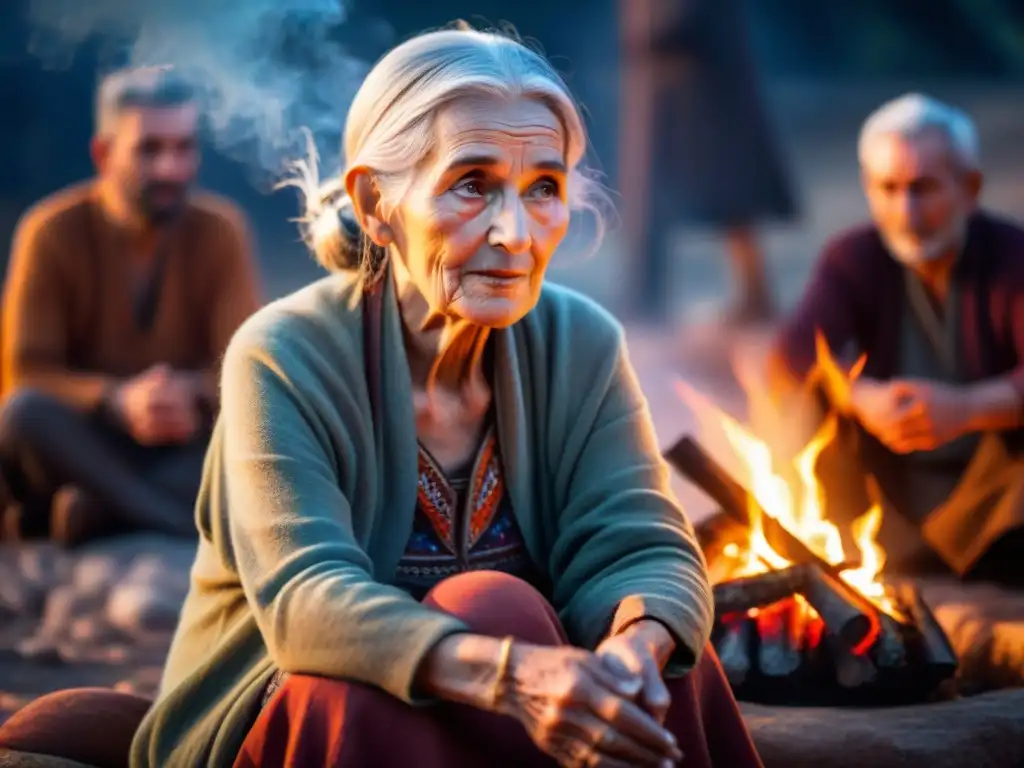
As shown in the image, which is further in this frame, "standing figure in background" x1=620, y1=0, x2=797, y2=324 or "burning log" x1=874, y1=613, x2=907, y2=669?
"standing figure in background" x1=620, y1=0, x2=797, y2=324

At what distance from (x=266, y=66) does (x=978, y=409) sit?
2.26m

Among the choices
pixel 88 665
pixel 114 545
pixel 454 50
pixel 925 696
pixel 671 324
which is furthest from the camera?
pixel 671 324

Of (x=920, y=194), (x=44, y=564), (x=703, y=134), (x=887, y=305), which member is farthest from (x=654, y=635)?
(x=703, y=134)

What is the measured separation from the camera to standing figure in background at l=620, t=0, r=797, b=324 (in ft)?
35.5

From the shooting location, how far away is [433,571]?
10.4 ft

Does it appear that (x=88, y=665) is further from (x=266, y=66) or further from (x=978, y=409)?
(x=978, y=409)

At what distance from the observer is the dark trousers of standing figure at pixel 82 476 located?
621 cm

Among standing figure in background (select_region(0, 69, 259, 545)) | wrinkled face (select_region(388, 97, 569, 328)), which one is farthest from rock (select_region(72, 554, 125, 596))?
wrinkled face (select_region(388, 97, 569, 328))

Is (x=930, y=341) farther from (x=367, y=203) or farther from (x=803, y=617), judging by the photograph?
(x=367, y=203)

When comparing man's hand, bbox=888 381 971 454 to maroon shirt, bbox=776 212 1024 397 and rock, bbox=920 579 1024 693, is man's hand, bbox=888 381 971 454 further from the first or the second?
rock, bbox=920 579 1024 693

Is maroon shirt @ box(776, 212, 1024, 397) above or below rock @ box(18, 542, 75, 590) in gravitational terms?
above

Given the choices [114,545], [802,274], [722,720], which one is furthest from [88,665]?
[802,274]

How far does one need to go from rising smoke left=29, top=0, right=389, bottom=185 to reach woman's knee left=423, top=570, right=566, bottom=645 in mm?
1190

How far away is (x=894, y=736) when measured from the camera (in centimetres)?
355
